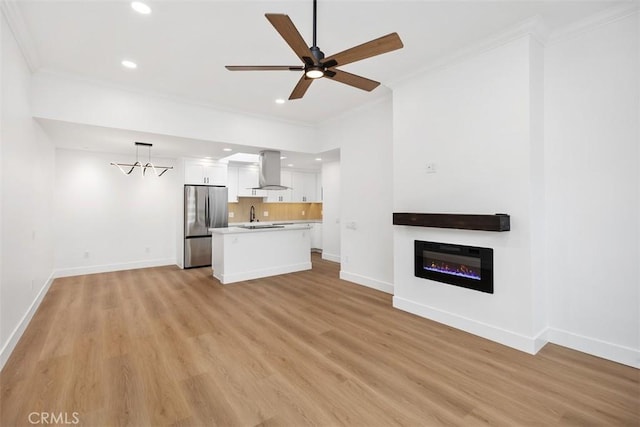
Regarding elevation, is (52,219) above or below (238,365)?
above

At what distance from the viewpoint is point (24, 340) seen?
297 cm

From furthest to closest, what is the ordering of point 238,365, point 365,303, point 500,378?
point 365,303
point 238,365
point 500,378

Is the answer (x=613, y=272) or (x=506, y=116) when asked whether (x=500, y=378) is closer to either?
(x=613, y=272)

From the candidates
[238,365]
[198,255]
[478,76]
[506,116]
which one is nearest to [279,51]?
[478,76]

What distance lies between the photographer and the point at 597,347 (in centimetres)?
266

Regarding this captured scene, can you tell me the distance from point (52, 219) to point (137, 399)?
524 cm

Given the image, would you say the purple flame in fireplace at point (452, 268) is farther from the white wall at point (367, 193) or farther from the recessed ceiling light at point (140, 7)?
the recessed ceiling light at point (140, 7)

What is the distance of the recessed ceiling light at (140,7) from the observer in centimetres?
244

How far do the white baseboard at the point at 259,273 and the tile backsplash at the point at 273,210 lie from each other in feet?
9.51

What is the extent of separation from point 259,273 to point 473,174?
4.00m

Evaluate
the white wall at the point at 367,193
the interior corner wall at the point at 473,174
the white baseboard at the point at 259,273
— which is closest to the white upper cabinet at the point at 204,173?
the white baseboard at the point at 259,273

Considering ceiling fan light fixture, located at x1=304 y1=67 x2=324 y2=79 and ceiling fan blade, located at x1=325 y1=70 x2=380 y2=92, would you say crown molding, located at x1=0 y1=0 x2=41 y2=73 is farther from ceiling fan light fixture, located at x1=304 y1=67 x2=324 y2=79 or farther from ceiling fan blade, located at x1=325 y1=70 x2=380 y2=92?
ceiling fan blade, located at x1=325 y1=70 x2=380 y2=92

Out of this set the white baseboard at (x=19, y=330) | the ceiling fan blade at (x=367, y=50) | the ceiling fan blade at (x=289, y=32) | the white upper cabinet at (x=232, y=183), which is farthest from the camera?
the white upper cabinet at (x=232, y=183)
